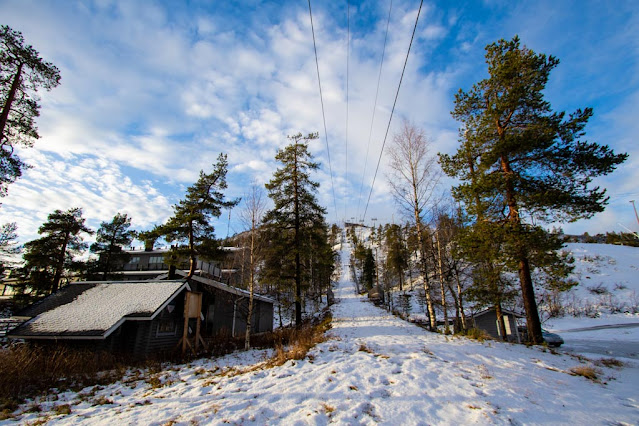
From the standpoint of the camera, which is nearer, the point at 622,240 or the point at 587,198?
the point at 587,198

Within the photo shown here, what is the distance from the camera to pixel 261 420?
15.1ft

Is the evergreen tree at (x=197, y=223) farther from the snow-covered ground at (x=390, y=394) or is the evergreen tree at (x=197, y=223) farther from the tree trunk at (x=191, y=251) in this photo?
the snow-covered ground at (x=390, y=394)

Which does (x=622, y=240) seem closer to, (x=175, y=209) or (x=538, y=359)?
(x=538, y=359)

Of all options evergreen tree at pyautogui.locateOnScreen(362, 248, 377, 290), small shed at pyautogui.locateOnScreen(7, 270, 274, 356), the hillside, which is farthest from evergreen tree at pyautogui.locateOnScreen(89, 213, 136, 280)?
the hillside

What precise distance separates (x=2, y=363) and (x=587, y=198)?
2180cm

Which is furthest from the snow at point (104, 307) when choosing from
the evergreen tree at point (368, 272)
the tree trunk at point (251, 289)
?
the evergreen tree at point (368, 272)

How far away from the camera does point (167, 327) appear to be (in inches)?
643

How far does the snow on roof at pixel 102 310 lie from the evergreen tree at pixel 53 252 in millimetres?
8350

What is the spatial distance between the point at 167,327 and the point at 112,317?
3.32 metres

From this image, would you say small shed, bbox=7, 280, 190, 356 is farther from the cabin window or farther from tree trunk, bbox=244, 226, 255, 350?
tree trunk, bbox=244, 226, 255, 350

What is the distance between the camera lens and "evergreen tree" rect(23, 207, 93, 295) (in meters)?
22.5

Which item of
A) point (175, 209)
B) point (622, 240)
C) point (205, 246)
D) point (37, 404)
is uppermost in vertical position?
point (622, 240)

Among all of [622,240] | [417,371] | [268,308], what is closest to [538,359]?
[417,371]

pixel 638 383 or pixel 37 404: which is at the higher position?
pixel 638 383
